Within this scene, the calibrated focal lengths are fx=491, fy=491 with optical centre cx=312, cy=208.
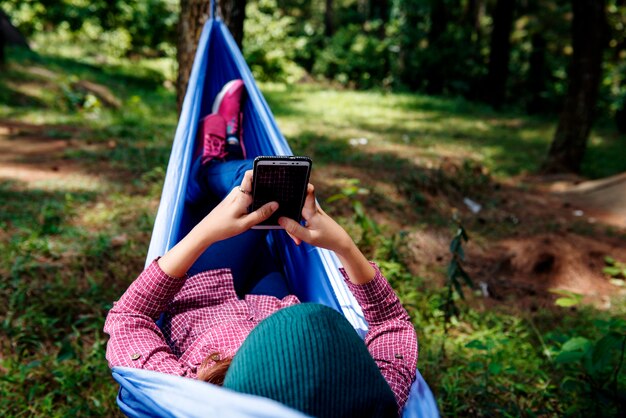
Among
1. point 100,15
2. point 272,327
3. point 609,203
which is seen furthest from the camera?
point 100,15

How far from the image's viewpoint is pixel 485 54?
9.92 m

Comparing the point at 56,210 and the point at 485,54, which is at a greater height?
the point at 485,54

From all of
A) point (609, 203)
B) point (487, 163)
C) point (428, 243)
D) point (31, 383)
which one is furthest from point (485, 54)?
point (31, 383)

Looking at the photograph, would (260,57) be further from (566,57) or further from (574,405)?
(574,405)

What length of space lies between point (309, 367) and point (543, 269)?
203cm

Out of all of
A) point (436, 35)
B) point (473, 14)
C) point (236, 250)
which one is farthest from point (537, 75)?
point (236, 250)

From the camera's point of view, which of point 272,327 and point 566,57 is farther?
point 566,57

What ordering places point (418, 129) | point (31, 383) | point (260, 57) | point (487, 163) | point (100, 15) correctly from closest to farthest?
1. point (31, 383)
2. point (487, 163)
3. point (418, 129)
4. point (100, 15)
5. point (260, 57)

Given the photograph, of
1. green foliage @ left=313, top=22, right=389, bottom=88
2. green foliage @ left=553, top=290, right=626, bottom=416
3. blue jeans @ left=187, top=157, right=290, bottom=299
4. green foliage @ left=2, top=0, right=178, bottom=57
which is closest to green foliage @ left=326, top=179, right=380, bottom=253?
blue jeans @ left=187, top=157, right=290, bottom=299

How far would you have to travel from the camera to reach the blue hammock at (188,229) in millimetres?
636

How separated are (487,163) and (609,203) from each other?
40.9 inches

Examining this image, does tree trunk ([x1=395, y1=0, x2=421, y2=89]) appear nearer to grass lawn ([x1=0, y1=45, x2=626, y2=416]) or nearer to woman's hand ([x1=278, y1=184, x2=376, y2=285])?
grass lawn ([x1=0, y1=45, x2=626, y2=416])

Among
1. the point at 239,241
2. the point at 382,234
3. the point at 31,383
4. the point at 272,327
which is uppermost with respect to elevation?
the point at 272,327

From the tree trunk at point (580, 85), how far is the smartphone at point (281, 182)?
138 inches
